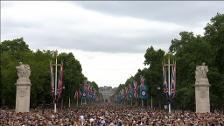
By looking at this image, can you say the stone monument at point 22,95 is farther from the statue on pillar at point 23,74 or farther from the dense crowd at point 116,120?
the dense crowd at point 116,120

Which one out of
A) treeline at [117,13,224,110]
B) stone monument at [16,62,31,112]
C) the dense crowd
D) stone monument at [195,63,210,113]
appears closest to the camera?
the dense crowd

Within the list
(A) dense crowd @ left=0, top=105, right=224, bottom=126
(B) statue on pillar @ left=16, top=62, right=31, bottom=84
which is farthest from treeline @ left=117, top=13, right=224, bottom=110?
(A) dense crowd @ left=0, top=105, right=224, bottom=126

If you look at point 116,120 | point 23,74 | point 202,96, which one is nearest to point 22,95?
point 23,74

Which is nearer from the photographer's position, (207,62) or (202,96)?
(202,96)

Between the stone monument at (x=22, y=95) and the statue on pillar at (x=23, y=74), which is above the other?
the statue on pillar at (x=23, y=74)

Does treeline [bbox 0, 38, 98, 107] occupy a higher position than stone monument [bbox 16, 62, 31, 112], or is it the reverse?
treeline [bbox 0, 38, 98, 107]

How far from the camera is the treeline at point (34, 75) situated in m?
92.7

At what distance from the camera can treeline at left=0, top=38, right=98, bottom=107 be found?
92688 mm

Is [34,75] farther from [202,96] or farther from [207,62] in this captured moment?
[202,96]

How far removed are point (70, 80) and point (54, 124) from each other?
214ft

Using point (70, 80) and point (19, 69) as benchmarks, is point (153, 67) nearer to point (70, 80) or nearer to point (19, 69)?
point (70, 80)

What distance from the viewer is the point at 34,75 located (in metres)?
95.3

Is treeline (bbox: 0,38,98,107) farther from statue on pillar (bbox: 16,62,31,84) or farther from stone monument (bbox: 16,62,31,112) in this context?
stone monument (bbox: 16,62,31,112)

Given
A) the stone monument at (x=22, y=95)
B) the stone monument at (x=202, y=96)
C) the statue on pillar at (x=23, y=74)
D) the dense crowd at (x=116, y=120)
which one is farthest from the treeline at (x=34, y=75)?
the dense crowd at (x=116, y=120)
